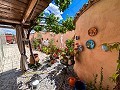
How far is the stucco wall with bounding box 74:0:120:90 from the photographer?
2.74m

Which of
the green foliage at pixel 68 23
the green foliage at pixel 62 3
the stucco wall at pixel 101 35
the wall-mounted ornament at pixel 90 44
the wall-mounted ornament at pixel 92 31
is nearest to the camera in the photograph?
the stucco wall at pixel 101 35

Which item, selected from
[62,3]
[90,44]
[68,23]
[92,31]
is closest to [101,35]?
[92,31]

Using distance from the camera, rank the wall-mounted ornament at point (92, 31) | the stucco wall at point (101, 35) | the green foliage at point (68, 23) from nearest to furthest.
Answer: the stucco wall at point (101, 35) < the wall-mounted ornament at point (92, 31) < the green foliage at point (68, 23)

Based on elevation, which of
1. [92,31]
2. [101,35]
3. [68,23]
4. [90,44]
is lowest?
[90,44]

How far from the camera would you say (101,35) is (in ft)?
10.3

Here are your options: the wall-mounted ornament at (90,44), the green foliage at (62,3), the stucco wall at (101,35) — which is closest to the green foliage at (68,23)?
the stucco wall at (101,35)

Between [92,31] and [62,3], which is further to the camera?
[92,31]

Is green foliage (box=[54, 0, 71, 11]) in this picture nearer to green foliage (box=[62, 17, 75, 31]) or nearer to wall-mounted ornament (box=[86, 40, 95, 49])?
wall-mounted ornament (box=[86, 40, 95, 49])

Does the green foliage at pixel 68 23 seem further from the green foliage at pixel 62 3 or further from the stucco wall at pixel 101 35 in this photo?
the green foliage at pixel 62 3

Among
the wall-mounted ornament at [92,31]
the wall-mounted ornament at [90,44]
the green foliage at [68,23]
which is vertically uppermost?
the green foliage at [68,23]

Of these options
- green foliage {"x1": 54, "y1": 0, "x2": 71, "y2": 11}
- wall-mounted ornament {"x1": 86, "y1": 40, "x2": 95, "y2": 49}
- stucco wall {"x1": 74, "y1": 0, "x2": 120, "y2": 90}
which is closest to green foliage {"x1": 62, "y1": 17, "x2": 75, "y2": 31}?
stucco wall {"x1": 74, "y1": 0, "x2": 120, "y2": 90}

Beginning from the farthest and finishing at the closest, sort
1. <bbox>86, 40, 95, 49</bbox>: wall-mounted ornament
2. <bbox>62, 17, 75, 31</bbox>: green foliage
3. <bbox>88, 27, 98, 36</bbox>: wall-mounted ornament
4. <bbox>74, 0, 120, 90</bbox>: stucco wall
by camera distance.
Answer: <bbox>62, 17, 75, 31</bbox>: green foliage
<bbox>86, 40, 95, 49</bbox>: wall-mounted ornament
<bbox>88, 27, 98, 36</bbox>: wall-mounted ornament
<bbox>74, 0, 120, 90</bbox>: stucco wall

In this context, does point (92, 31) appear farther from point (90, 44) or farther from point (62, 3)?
point (62, 3)

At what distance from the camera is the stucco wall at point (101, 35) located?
2.74 metres
